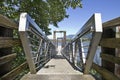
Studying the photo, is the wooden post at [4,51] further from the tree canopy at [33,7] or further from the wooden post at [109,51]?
the tree canopy at [33,7]

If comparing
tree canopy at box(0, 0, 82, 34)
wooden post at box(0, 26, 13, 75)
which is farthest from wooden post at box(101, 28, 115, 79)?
tree canopy at box(0, 0, 82, 34)

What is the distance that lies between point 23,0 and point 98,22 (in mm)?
7209

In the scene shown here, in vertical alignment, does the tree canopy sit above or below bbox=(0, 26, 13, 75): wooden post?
above

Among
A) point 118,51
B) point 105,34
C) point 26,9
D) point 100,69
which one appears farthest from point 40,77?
point 26,9

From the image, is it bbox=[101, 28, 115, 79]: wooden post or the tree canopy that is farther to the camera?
the tree canopy

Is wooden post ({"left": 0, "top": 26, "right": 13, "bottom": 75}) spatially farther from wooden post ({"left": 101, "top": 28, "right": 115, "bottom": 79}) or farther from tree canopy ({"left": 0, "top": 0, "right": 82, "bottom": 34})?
tree canopy ({"left": 0, "top": 0, "right": 82, "bottom": 34})

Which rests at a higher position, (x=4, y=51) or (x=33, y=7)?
(x=33, y=7)

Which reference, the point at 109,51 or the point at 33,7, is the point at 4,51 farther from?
the point at 33,7

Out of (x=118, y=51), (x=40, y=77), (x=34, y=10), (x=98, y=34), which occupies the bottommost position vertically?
(x=40, y=77)

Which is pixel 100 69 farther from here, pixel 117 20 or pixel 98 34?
pixel 117 20

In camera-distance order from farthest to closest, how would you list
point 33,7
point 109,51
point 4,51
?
point 33,7 → point 109,51 → point 4,51

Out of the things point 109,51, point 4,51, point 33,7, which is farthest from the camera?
point 33,7

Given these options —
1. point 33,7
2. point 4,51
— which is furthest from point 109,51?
point 33,7

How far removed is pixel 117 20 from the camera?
2.08 m
